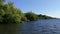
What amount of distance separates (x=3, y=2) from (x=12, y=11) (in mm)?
6183

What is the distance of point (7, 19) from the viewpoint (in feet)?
231

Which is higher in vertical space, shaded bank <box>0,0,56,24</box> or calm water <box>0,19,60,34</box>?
shaded bank <box>0,0,56,24</box>

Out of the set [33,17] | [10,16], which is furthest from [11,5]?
[33,17]

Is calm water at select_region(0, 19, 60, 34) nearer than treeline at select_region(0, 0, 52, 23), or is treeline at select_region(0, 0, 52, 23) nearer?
calm water at select_region(0, 19, 60, 34)

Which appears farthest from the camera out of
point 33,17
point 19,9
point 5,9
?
point 33,17

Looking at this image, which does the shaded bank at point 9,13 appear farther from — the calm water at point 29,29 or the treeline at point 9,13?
the calm water at point 29,29

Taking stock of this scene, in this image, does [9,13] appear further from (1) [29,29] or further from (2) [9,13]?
(1) [29,29]

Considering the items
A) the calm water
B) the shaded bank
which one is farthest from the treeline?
the calm water

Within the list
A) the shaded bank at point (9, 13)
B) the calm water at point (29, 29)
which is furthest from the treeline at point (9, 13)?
the calm water at point (29, 29)

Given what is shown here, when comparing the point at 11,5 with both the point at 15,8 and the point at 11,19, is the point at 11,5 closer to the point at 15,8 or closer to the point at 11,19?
the point at 15,8

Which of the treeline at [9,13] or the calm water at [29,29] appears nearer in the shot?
the calm water at [29,29]

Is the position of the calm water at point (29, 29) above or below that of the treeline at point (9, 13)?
below

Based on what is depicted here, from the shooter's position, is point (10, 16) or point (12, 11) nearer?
point (10, 16)

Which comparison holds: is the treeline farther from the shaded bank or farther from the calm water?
the calm water
